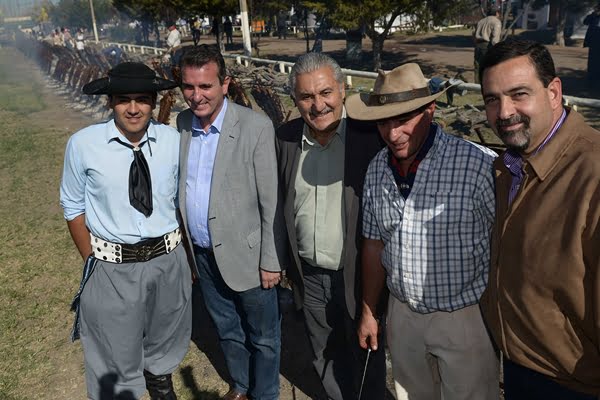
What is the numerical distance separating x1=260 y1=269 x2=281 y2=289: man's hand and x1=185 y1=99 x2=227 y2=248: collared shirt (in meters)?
0.39

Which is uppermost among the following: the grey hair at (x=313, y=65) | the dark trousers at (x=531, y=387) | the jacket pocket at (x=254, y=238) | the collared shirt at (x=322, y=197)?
the grey hair at (x=313, y=65)

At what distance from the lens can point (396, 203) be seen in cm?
231

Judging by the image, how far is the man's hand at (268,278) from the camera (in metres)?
2.96

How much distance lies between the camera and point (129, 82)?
8.80 ft

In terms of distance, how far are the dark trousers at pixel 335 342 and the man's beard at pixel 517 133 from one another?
1246mm

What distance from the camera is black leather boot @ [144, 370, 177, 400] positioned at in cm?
324

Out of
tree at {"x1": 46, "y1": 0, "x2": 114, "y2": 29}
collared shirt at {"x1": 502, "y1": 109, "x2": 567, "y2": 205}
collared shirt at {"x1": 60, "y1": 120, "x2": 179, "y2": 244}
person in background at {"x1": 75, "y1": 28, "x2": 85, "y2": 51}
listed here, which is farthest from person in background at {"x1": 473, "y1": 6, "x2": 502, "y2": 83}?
tree at {"x1": 46, "y1": 0, "x2": 114, "y2": 29}

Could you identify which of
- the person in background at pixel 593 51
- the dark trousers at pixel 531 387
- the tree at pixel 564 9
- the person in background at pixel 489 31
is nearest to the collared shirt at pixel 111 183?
the dark trousers at pixel 531 387

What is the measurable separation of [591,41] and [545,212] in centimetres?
1315

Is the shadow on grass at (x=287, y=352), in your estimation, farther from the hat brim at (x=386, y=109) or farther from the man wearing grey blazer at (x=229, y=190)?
the hat brim at (x=386, y=109)

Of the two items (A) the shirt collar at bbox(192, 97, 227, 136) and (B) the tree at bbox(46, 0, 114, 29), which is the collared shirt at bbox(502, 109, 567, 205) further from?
(B) the tree at bbox(46, 0, 114, 29)

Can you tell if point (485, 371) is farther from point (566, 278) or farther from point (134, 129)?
point (134, 129)

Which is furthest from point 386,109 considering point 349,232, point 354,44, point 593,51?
point 354,44

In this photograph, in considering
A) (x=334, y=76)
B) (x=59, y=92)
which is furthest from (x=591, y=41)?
(x=59, y=92)
